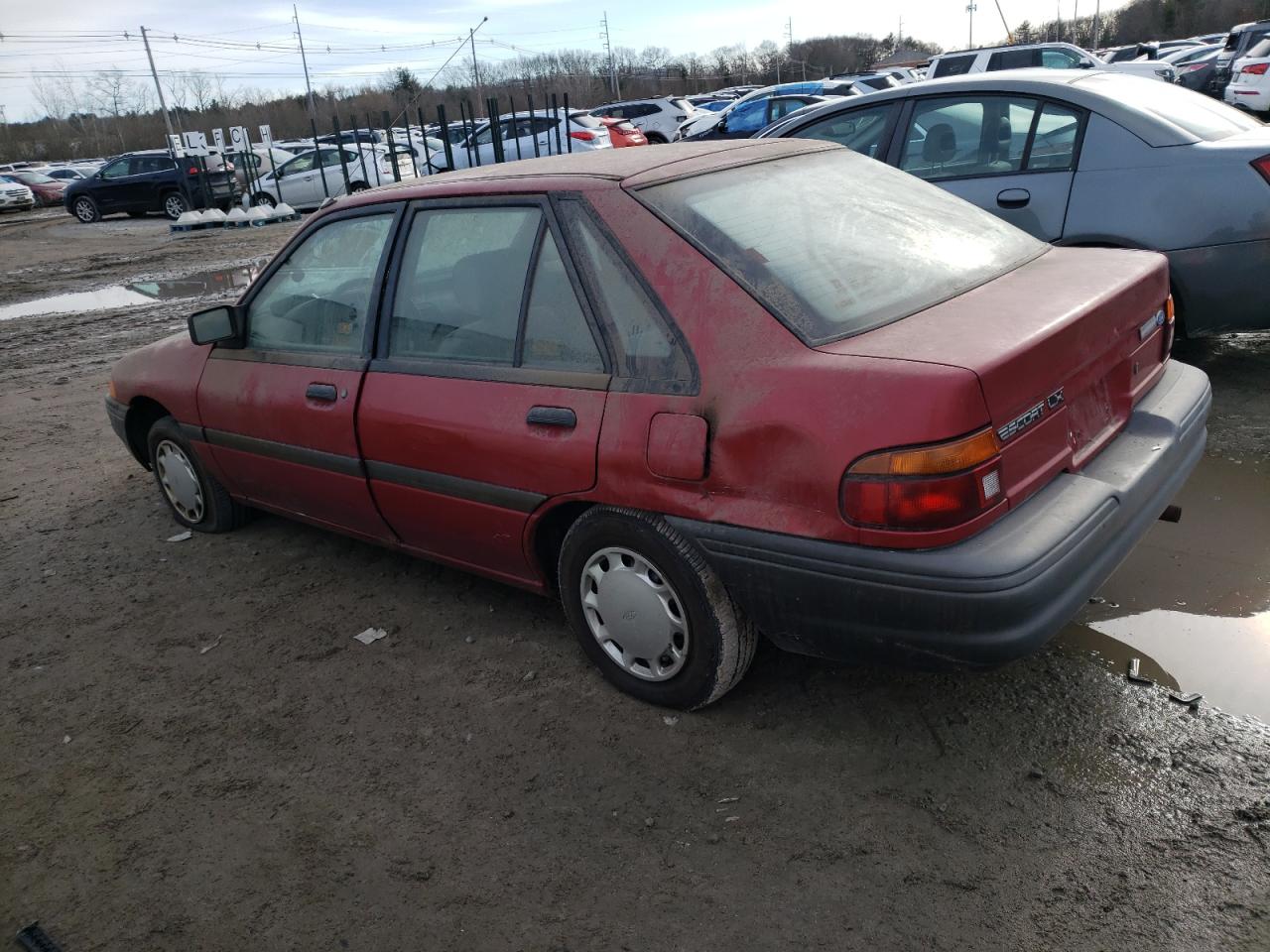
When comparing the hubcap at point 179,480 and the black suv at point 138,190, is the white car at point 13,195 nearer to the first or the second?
the black suv at point 138,190

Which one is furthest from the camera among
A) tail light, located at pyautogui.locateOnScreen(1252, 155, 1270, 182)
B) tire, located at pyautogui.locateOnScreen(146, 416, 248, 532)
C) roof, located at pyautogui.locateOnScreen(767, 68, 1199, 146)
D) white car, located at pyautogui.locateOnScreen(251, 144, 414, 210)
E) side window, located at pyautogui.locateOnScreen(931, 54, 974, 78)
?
white car, located at pyautogui.locateOnScreen(251, 144, 414, 210)

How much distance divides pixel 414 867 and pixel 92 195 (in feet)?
90.2

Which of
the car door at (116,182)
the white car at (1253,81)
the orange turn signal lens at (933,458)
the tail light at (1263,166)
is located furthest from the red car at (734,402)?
the car door at (116,182)

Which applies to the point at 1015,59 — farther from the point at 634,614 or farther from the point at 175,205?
the point at 175,205

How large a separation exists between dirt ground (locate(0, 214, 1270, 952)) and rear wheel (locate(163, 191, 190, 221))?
22.8 metres

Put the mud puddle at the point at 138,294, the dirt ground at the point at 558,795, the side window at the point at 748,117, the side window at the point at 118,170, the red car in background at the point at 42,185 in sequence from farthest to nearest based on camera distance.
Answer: the red car in background at the point at 42,185 < the side window at the point at 118,170 < the side window at the point at 748,117 < the mud puddle at the point at 138,294 < the dirt ground at the point at 558,795

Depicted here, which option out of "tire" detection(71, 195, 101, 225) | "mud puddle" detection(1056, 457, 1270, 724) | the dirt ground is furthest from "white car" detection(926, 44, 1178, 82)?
"tire" detection(71, 195, 101, 225)

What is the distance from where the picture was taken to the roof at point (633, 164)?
10.1 ft

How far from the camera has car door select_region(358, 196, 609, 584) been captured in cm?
296

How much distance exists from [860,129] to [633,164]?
3331 millimetres

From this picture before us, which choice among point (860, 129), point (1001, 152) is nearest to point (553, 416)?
point (1001, 152)

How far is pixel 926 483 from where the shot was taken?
232 cm

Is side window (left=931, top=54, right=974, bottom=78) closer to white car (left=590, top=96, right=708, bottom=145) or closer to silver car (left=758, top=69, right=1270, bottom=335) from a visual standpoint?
white car (left=590, top=96, right=708, bottom=145)

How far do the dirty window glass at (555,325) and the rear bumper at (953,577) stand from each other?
58 centimetres
